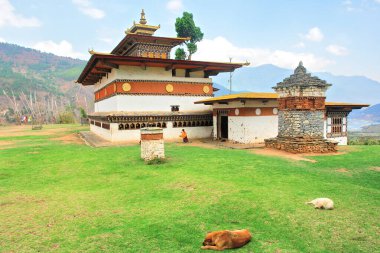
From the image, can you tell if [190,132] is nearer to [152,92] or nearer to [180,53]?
[152,92]

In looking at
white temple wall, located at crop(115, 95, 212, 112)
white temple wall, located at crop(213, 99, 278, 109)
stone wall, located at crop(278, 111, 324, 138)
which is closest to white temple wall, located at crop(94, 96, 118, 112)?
white temple wall, located at crop(115, 95, 212, 112)

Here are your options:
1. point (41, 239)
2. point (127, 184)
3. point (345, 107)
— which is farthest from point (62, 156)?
point (345, 107)

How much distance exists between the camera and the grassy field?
5.07 m

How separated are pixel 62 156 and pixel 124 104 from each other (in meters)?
8.02

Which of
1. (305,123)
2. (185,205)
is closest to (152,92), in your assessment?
(305,123)

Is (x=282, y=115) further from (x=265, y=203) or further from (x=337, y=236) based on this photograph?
(x=337, y=236)

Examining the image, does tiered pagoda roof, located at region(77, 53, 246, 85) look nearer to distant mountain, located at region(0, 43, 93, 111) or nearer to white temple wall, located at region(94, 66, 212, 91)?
white temple wall, located at region(94, 66, 212, 91)

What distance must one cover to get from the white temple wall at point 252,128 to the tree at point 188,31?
2019 centimetres

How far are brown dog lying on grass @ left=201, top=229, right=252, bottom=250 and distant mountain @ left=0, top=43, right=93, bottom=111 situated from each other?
101354 mm

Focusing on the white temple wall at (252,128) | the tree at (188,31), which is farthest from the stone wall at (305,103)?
the tree at (188,31)

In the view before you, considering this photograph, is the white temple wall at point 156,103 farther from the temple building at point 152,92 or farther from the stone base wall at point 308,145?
the stone base wall at point 308,145

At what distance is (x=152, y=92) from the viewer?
22609 millimetres

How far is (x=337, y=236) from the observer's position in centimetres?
509

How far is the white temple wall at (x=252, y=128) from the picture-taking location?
1966 cm
